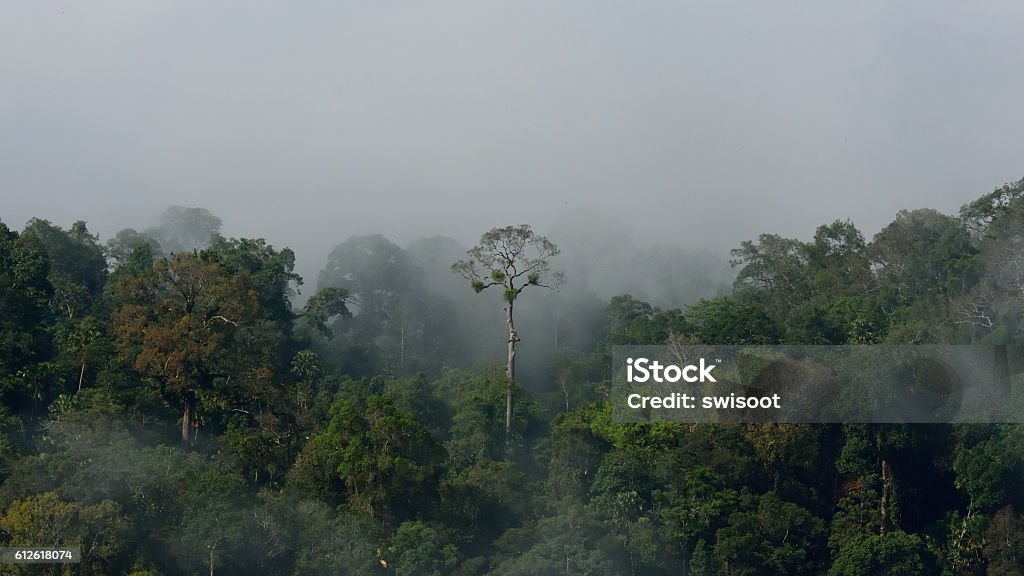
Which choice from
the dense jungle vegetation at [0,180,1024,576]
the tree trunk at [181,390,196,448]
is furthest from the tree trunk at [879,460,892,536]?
the tree trunk at [181,390,196,448]

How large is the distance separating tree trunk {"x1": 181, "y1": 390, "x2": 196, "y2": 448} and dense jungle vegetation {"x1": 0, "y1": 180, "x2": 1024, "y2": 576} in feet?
0.20

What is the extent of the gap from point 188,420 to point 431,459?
24.2 ft

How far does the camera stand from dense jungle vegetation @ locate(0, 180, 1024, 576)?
3016cm

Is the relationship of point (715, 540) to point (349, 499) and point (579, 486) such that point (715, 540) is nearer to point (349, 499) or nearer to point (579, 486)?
point (579, 486)

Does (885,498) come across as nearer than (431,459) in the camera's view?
No

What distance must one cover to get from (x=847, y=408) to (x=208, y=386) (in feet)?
57.6

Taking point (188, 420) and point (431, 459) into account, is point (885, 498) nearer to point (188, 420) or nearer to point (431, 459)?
point (431, 459)

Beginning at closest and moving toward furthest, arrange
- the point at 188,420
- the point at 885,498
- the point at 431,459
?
the point at 431,459, the point at 885,498, the point at 188,420

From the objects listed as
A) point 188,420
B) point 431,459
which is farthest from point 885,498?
point 188,420

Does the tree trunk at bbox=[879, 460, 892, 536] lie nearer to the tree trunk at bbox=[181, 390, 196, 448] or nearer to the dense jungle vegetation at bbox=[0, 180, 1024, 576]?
the dense jungle vegetation at bbox=[0, 180, 1024, 576]


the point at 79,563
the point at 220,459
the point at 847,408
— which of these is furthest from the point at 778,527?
the point at 79,563

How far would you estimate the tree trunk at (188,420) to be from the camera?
34875 millimetres

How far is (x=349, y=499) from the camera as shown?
31.8m

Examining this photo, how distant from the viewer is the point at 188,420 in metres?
35.2
